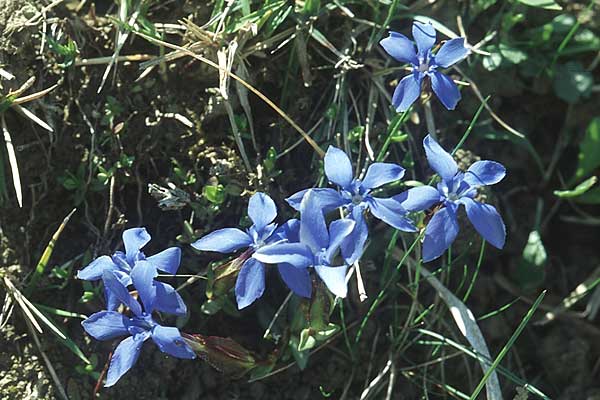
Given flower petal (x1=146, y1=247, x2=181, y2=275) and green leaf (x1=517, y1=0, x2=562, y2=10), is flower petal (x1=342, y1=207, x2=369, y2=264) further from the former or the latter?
green leaf (x1=517, y1=0, x2=562, y2=10)

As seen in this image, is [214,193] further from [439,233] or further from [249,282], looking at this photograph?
[439,233]

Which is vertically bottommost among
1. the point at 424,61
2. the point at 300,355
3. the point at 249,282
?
the point at 300,355

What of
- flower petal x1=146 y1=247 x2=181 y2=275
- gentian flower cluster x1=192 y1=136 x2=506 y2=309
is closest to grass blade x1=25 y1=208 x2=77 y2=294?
flower petal x1=146 y1=247 x2=181 y2=275

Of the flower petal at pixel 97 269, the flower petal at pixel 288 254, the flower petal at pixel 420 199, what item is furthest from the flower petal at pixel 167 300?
the flower petal at pixel 420 199

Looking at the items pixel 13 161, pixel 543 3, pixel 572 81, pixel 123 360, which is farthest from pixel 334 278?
pixel 572 81

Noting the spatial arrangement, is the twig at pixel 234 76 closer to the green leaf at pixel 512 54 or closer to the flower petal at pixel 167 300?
the flower petal at pixel 167 300
